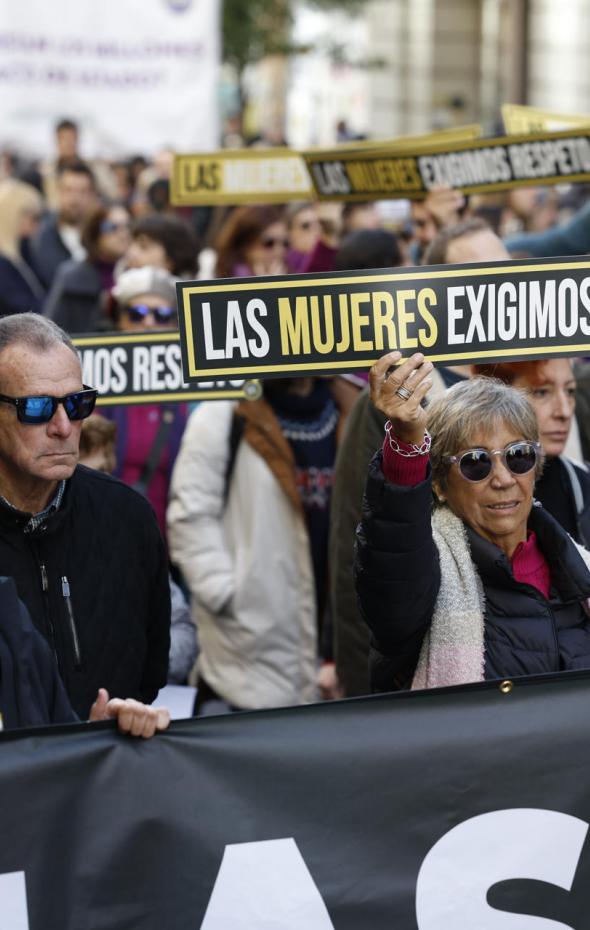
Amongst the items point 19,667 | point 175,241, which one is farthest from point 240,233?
point 19,667

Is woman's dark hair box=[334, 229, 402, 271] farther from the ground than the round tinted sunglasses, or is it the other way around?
the round tinted sunglasses

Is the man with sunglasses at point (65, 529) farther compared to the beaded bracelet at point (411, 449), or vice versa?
the man with sunglasses at point (65, 529)

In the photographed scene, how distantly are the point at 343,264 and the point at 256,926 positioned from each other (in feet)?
12.9

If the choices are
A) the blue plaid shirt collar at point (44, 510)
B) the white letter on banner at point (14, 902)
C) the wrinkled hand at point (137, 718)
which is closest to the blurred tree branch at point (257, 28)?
the blue plaid shirt collar at point (44, 510)

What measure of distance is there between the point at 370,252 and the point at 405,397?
345 cm

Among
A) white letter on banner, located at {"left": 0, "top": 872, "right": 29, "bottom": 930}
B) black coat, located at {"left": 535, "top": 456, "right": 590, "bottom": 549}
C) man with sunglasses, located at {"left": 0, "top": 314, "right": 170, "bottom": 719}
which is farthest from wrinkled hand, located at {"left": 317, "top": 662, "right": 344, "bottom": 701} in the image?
white letter on banner, located at {"left": 0, "top": 872, "right": 29, "bottom": 930}

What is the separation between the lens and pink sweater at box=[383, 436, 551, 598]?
3.20 m

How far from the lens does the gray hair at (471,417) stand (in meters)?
3.49

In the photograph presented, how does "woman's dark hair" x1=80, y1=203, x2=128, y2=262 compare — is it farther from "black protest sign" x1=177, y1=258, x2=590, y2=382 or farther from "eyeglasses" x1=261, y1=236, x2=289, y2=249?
"black protest sign" x1=177, y1=258, x2=590, y2=382

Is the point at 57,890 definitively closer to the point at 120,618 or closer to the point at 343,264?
the point at 120,618

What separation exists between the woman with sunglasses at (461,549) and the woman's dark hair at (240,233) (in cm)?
341

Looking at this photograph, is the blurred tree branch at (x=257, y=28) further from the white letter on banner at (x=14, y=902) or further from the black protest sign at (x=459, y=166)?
the white letter on banner at (x=14, y=902)

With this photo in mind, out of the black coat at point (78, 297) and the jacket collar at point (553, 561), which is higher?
the black coat at point (78, 297)

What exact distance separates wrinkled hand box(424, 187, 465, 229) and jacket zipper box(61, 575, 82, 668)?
2674 millimetres
